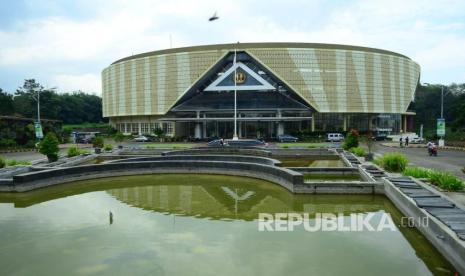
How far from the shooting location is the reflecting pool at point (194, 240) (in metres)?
7.82

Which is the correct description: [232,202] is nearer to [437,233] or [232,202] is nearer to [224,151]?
[437,233]

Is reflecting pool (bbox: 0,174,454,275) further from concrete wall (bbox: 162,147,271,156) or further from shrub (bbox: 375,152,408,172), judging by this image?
concrete wall (bbox: 162,147,271,156)

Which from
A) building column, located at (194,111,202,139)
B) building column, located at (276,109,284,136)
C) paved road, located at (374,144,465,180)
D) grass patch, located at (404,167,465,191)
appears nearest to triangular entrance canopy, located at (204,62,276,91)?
building column, located at (276,109,284,136)

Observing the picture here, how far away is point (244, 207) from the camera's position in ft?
43.6

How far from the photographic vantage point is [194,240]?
952 centimetres

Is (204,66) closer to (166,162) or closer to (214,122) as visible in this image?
(214,122)

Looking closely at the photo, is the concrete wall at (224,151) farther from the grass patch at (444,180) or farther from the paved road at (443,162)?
the grass patch at (444,180)

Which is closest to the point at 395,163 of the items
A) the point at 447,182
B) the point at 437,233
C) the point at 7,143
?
the point at 447,182

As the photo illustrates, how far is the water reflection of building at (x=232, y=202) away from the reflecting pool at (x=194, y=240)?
0.12ft

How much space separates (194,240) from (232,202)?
4.76 meters

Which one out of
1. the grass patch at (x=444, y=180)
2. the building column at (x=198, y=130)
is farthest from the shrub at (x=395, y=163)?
the building column at (x=198, y=130)

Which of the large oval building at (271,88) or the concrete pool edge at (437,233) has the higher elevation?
the large oval building at (271,88)

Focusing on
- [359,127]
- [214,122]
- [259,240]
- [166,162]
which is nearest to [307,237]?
[259,240]

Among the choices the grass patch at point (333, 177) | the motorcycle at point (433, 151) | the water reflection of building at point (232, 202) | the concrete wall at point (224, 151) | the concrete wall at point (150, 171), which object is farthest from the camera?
the motorcycle at point (433, 151)
